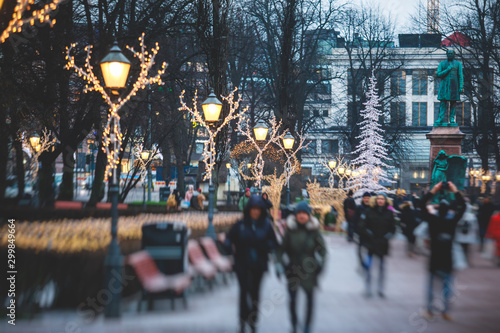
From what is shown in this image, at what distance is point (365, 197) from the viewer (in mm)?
13844

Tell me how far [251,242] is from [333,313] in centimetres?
199

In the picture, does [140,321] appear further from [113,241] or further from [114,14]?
[114,14]

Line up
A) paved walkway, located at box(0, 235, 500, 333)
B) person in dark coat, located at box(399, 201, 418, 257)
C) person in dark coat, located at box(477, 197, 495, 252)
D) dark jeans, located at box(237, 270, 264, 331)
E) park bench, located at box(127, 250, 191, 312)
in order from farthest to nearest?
person in dark coat, located at box(477, 197, 495, 252)
person in dark coat, located at box(399, 201, 418, 257)
park bench, located at box(127, 250, 191, 312)
paved walkway, located at box(0, 235, 500, 333)
dark jeans, located at box(237, 270, 264, 331)

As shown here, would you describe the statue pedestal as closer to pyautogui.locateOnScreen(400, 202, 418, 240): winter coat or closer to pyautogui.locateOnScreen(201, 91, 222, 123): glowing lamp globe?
pyautogui.locateOnScreen(400, 202, 418, 240): winter coat

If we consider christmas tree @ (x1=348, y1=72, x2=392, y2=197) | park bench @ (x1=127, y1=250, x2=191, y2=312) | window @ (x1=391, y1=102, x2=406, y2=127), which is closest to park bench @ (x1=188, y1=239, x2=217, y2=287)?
park bench @ (x1=127, y1=250, x2=191, y2=312)

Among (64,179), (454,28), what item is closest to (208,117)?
(64,179)

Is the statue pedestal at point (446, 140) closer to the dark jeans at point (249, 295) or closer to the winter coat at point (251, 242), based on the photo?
the winter coat at point (251, 242)

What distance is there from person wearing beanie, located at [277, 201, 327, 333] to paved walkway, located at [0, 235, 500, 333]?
0.68 metres

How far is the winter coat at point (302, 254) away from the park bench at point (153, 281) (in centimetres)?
216

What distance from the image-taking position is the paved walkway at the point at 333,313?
699cm

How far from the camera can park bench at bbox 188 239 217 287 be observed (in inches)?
361

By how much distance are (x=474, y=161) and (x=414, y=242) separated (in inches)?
2226

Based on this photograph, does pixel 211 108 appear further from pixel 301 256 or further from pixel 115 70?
pixel 301 256

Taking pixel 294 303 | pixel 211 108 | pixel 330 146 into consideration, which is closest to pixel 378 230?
pixel 294 303
